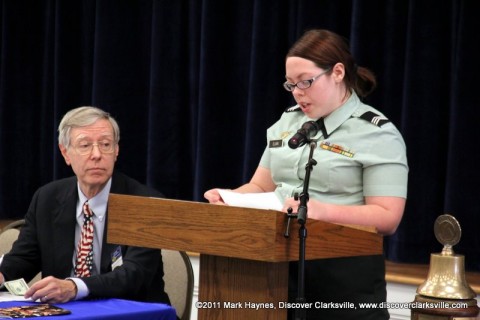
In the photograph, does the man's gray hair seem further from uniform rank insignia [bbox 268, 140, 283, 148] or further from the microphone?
the microphone

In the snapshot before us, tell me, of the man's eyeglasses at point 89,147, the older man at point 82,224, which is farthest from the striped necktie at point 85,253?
the man's eyeglasses at point 89,147

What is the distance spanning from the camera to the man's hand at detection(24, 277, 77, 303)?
2705 mm

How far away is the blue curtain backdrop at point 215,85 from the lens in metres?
4.04

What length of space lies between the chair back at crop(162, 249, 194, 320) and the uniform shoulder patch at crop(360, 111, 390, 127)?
113cm

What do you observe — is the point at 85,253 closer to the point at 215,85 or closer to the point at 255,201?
the point at 255,201

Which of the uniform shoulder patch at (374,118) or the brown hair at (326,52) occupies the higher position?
the brown hair at (326,52)

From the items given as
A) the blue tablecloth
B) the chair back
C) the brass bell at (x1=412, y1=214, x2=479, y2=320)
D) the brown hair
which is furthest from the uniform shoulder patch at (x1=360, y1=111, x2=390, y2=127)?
the chair back

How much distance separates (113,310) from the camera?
8.64ft

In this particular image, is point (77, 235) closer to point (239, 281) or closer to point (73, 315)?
point (73, 315)

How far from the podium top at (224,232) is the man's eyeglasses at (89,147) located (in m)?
0.82

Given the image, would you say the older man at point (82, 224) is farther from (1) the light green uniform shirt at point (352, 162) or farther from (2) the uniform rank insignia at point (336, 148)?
(2) the uniform rank insignia at point (336, 148)

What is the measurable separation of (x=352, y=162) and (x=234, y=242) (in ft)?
2.21

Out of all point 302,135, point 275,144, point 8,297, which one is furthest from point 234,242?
point 8,297

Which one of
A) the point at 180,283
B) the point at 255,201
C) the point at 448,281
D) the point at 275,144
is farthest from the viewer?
the point at 180,283
